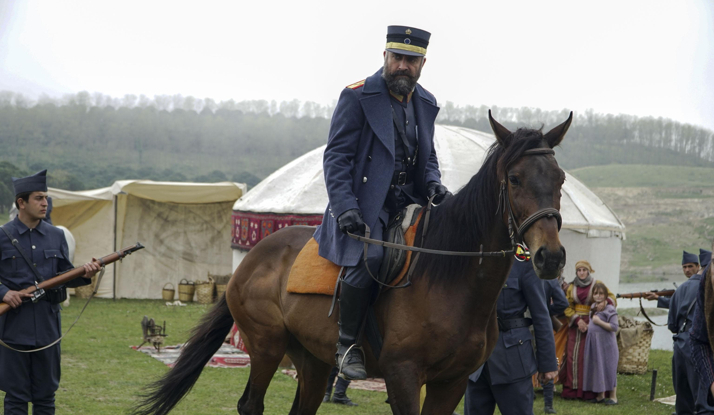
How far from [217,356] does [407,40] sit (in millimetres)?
7282

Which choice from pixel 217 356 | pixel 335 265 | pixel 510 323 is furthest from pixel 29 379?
pixel 217 356

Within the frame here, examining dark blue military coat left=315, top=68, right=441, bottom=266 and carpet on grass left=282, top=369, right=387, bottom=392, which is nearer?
dark blue military coat left=315, top=68, right=441, bottom=266

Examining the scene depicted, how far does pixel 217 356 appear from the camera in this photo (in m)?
9.59

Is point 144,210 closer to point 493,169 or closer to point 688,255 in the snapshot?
point 688,255

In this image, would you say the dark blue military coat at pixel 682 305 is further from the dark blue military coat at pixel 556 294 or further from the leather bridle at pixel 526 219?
the leather bridle at pixel 526 219

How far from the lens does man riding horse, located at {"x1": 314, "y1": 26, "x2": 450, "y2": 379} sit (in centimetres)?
316

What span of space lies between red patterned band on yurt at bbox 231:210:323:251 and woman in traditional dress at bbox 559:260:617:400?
344cm

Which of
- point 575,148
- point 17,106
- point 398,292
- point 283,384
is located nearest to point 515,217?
point 398,292

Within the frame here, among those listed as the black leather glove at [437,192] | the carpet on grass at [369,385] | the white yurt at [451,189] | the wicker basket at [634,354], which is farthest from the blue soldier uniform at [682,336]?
the white yurt at [451,189]

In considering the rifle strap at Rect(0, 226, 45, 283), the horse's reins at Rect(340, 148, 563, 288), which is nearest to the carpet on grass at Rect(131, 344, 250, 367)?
the rifle strap at Rect(0, 226, 45, 283)

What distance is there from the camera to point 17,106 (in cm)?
5650

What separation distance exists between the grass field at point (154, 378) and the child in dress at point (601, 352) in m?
0.22

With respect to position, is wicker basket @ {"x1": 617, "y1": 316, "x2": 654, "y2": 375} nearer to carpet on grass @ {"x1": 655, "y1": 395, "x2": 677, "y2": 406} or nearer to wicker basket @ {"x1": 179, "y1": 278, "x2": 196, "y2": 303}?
carpet on grass @ {"x1": 655, "y1": 395, "x2": 677, "y2": 406}

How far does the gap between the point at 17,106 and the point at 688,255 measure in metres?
59.6
